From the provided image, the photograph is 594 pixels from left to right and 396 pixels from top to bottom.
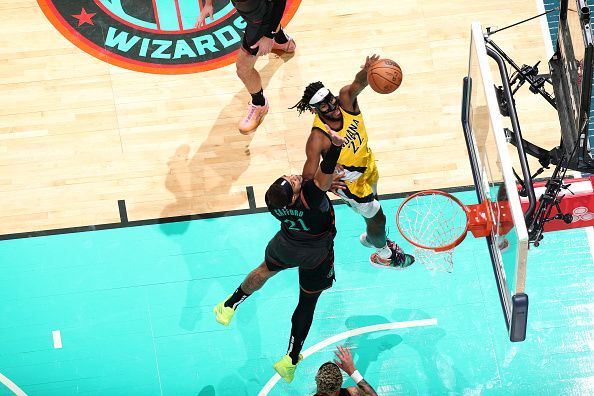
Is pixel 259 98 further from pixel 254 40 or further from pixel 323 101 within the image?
pixel 323 101

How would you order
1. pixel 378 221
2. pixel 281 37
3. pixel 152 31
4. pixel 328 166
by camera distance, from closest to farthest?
pixel 328 166 < pixel 378 221 < pixel 281 37 < pixel 152 31

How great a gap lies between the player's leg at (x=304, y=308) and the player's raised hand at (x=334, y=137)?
920 mm

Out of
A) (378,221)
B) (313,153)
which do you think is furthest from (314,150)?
(378,221)

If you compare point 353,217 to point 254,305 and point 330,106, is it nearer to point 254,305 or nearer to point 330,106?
point 254,305

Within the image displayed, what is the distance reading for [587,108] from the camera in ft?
18.6

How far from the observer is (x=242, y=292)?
7242 mm

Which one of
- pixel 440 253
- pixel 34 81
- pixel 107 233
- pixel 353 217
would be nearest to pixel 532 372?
pixel 440 253

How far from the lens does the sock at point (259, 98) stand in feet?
27.2

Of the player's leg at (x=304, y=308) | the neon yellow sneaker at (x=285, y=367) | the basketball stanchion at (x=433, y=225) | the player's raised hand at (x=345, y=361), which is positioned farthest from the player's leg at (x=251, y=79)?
the player's raised hand at (x=345, y=361)

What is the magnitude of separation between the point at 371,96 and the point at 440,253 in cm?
193

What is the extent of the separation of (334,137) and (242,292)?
5.56 feet

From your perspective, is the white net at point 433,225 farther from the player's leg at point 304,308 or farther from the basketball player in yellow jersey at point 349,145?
the player's leg at point 304,308

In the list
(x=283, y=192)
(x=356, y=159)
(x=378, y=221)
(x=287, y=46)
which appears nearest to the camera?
(x=283, y=192)

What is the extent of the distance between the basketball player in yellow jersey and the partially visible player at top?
3.85 ft
